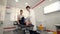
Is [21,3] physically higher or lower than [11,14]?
higher

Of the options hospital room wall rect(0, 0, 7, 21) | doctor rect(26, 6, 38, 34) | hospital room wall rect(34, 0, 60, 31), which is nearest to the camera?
hospital room wall rect(34, 0, 60, 31)

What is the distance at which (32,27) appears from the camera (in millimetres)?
1478

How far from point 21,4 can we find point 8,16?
0.34 meters

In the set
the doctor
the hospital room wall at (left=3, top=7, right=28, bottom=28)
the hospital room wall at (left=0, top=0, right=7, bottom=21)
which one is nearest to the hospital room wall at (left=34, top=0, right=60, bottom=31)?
the doctor

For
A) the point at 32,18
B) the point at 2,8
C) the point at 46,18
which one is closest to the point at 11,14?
the point at 2,8

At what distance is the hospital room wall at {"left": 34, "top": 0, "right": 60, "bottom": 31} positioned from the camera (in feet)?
4.07

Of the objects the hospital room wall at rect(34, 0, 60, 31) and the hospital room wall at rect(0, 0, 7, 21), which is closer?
the hospital room wall at rect(34, 0, 60, 31)

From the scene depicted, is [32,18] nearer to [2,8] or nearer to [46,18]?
[46,18]

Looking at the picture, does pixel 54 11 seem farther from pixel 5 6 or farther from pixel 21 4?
pixel 5 6

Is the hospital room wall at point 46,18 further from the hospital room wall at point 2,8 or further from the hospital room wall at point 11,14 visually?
the hospital room wall at point 2,8

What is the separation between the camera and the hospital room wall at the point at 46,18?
1.24 m

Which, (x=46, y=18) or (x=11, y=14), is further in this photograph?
(x=11, y=14)

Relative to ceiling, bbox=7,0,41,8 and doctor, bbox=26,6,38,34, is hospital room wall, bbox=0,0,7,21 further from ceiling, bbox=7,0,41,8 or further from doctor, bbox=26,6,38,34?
doctor, bbox=26,6,38,34

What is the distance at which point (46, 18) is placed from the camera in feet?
4.66
